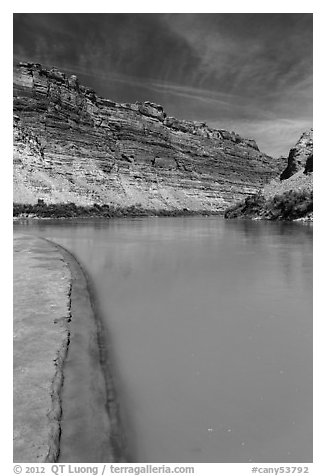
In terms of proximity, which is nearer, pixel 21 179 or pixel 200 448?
pixel 200 448

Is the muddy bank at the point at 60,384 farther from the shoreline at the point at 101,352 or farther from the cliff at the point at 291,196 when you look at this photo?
the cliff at the point at 291,196


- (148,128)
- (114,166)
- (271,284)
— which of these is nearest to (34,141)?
(114,166)

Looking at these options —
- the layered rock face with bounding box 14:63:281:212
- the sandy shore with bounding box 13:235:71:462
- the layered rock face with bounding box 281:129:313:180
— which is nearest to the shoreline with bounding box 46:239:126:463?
the sandy shore with bounding box 13:235:71:462

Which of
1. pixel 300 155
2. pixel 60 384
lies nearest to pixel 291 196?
pixel 300 155

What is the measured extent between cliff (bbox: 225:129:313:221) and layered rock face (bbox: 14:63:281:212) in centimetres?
3373

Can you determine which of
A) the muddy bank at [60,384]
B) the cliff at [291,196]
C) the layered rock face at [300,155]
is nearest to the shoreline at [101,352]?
the muddy bank at [60,384]

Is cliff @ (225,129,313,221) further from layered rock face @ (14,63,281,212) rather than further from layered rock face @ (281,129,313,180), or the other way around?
layered rock face @ (14,63,281,212)

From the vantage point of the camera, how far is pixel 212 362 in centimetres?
592

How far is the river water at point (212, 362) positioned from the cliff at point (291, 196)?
1293 inches

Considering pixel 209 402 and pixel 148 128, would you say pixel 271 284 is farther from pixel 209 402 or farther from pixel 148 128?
pixel 148 128

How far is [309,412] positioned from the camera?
15.0ft

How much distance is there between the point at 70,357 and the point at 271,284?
272 inches

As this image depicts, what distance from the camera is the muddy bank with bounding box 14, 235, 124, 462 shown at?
384 cm

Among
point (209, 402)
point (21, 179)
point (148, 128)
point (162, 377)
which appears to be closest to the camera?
point (209, 402)
